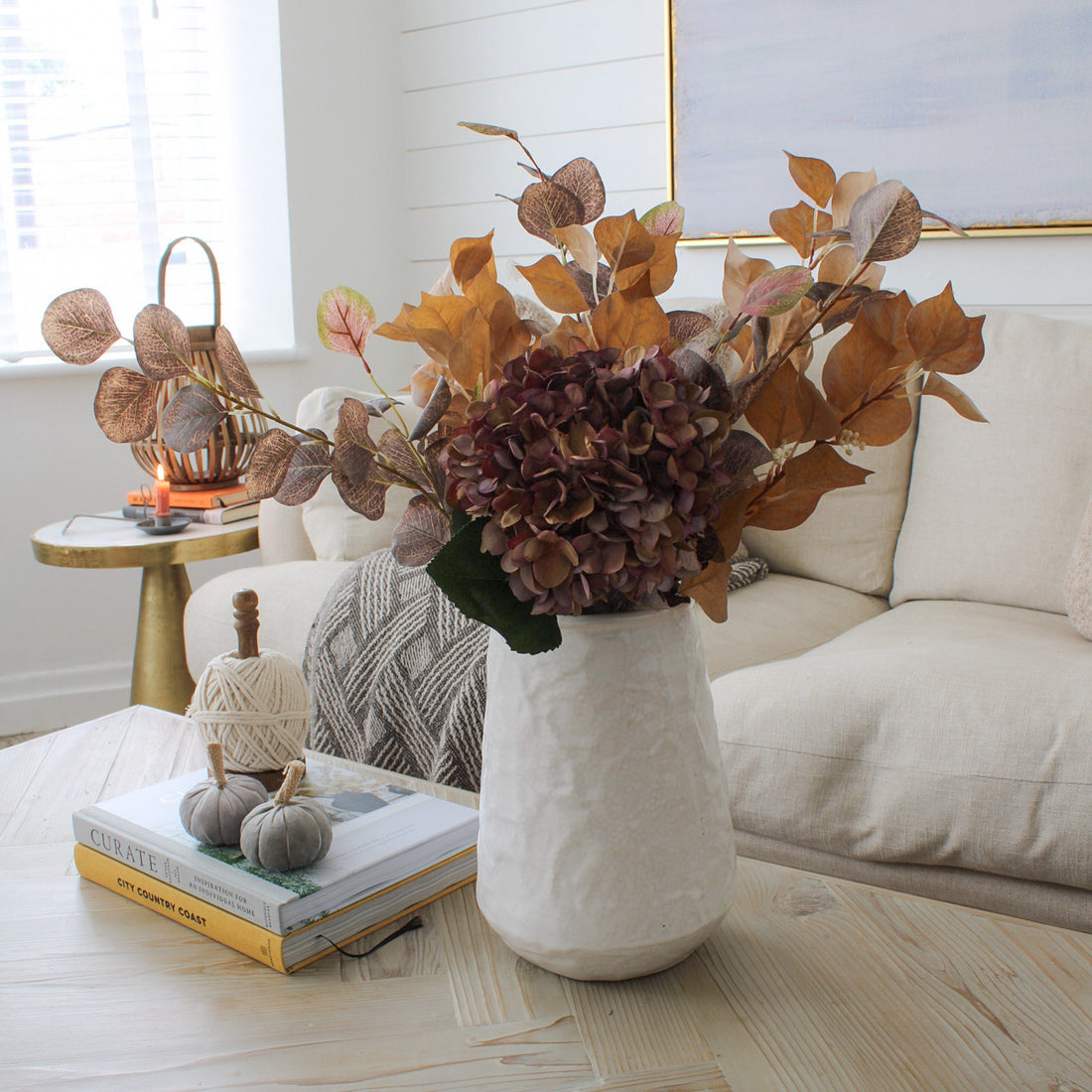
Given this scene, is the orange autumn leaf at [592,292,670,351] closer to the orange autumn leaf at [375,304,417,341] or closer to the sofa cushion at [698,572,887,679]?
the orange autumn leaf at [375,304,417,341]

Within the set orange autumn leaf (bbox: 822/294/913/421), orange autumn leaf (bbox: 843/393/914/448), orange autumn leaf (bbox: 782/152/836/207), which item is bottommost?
orange autumn leaf (bbox: 843/393/914/448)

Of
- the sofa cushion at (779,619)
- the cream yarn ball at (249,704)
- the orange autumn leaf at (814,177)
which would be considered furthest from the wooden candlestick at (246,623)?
the sofa cushion at (779,619)

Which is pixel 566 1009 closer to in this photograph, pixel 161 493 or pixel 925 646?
pixel 925 646

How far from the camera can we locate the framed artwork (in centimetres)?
198

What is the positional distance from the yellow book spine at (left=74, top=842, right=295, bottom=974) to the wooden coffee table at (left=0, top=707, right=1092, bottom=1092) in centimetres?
1

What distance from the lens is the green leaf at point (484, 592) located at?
583mm

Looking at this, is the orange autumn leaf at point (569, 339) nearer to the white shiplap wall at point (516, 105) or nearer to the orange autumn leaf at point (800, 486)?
the orange autumn leaf at point (800, 486)

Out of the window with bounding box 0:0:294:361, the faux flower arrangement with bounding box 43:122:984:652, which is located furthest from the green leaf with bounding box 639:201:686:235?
the window with bounding box 0:0:294:361

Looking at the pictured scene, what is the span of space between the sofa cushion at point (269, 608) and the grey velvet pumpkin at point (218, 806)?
93 cm

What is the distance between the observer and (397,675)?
1.48m

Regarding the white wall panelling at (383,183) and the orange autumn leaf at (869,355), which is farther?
the white wall panelling at (383,183)

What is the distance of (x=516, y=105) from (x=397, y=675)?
178cm

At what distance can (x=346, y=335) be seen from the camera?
0.64 metres

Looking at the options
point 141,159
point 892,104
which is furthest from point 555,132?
point 141,159
